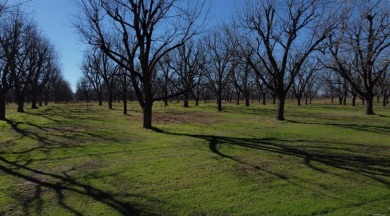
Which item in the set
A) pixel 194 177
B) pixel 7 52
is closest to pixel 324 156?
pixel 194 177

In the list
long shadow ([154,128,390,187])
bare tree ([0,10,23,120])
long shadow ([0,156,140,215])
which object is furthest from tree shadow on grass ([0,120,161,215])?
bare tree ([0,10,23,120])

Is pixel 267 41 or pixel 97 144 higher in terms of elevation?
pixel 267 41

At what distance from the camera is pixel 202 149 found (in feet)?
37.2

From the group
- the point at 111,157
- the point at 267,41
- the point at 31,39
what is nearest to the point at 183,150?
the point at 111,157

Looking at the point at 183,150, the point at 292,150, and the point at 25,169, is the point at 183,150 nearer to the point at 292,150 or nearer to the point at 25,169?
the point at 292,150

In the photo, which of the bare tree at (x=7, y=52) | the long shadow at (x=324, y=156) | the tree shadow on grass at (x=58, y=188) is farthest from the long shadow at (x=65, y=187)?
the bare tree at (x=7, y=52)

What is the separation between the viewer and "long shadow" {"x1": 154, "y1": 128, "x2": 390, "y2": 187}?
26.7 feet

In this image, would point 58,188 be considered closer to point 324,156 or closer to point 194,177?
Answer: point 194,177

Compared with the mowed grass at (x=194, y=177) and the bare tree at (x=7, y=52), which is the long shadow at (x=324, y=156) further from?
the bare tree at (x=7, y=52)

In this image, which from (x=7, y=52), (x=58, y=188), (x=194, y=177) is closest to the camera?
(x=58, y=188)

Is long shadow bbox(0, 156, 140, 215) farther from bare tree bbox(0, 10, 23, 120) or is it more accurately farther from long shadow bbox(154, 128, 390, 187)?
bare tree bbox(0, 10, 23, 120)

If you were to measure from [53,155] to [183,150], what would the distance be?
12.8ft

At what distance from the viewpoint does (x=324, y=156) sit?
33.0 ft

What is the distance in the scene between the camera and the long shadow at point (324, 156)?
26.7 feet
